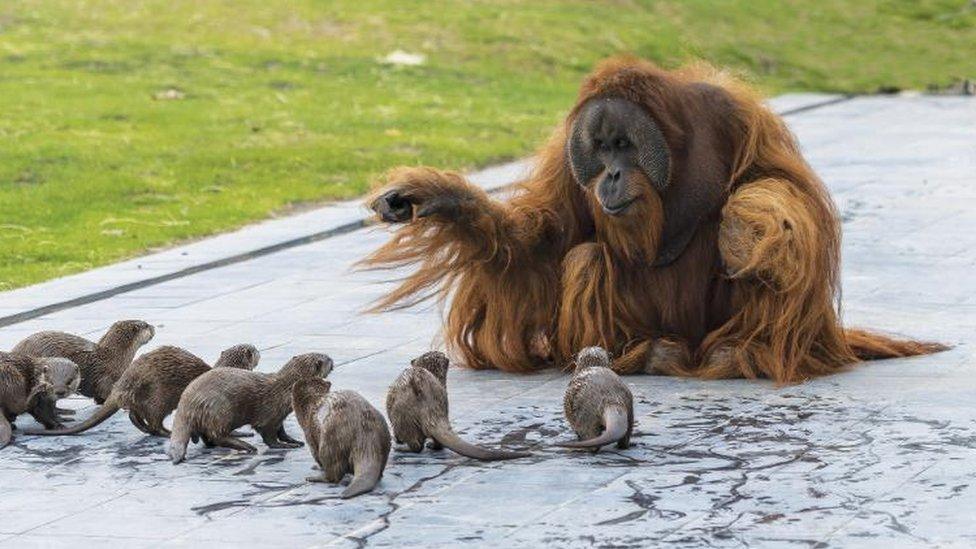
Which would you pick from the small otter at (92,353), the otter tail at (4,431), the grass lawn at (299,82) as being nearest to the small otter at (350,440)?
the otter tail at (4,431)

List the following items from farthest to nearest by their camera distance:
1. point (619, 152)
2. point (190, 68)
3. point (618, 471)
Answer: point (190, 68) < point (619, 152) < point (618, 471)

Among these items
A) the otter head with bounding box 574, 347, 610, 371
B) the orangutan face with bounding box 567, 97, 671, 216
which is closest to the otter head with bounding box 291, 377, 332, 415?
the otter head with bounding box 574, 347, 610, 371

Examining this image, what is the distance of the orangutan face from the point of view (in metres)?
6.95

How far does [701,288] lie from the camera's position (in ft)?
23.6

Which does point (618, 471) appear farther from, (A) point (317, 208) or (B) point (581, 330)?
(A) point (317, 208)

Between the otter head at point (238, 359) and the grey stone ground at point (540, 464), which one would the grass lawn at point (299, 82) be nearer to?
the grey stone ground at point (540, 464)

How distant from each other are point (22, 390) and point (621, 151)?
2.23m

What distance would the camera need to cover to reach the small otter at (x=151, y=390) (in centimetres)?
615

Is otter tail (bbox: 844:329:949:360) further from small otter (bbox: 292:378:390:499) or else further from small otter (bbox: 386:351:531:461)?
small otter (bbox: 292:378:390:499)

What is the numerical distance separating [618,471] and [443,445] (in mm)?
566

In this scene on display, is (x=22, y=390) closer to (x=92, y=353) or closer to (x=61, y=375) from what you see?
(x=61, y=375)

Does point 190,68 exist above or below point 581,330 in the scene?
above

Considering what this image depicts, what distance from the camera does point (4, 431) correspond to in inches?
242

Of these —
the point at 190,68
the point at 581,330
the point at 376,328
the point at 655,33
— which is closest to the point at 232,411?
the point at 581,330
